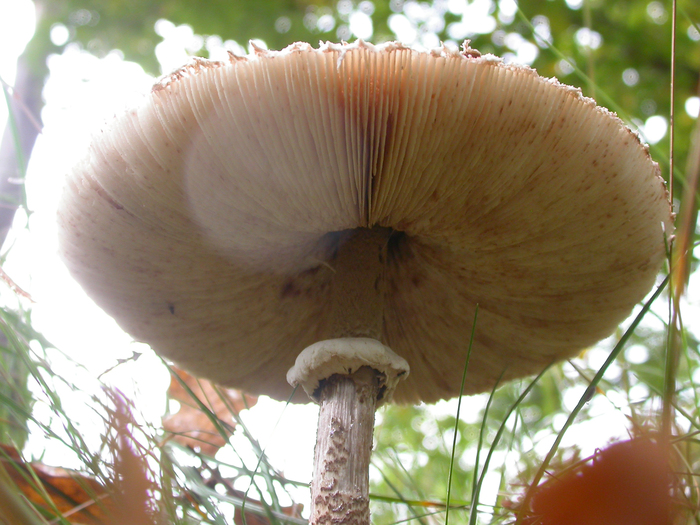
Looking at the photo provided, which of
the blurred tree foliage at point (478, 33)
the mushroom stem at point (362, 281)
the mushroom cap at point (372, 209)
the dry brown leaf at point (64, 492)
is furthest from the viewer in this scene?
the blurred tree foliage at point (478, 33)

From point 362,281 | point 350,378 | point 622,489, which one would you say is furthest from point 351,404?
point 622,489

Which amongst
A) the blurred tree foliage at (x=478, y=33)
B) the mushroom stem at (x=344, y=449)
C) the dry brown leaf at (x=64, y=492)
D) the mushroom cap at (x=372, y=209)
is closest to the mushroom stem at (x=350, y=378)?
the mushroom stem at (x=344, y=449)

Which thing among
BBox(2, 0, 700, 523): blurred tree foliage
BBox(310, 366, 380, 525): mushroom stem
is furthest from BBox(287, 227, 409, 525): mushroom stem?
BBox(2, 0, 700, 523): blurred tree foliage

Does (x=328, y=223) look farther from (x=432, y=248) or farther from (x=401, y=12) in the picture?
(x=401, y=12)

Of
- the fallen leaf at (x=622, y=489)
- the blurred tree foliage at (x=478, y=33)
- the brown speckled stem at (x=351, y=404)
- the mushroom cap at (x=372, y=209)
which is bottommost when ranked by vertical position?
the fallen leaf at (x=622, y=489)

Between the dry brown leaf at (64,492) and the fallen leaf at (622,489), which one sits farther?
the dry brown leaf at (64,492)

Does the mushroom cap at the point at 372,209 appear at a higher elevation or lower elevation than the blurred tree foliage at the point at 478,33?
lower

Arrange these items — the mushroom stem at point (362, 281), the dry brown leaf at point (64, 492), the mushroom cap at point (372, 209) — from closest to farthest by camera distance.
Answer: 1. the mushroom cap at point (372, 209)
2. the dry brown leaf at point (64, 492)
3. the mushroom stem at point (362, 281)

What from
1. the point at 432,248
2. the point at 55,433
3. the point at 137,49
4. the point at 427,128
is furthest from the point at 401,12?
the point at 55,433

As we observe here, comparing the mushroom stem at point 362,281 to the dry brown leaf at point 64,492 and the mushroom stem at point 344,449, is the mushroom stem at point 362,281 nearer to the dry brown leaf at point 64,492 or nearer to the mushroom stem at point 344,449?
the mushroom stem at point 344,449
